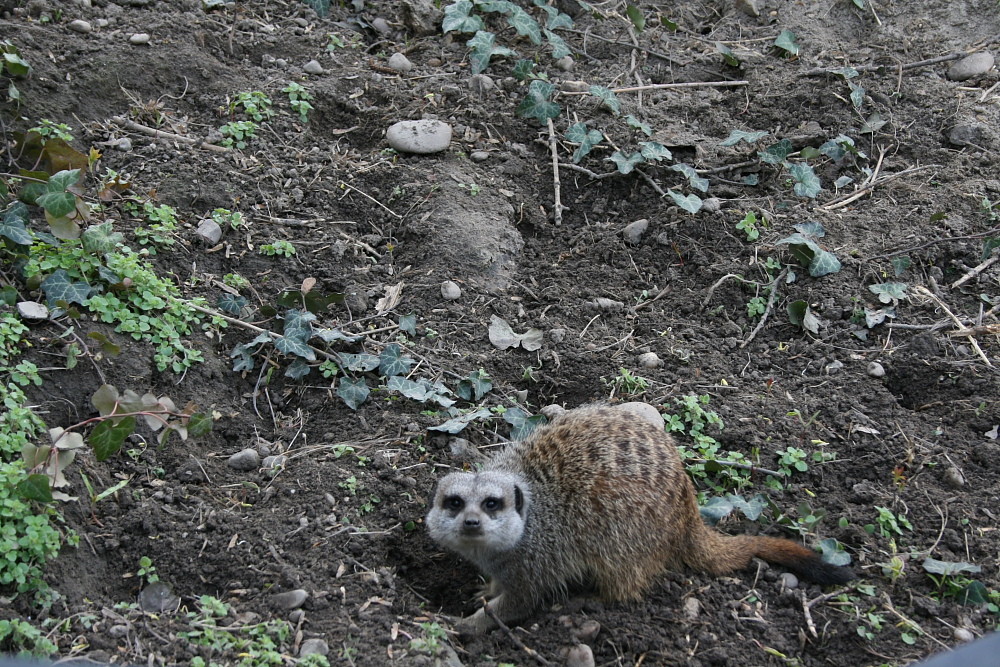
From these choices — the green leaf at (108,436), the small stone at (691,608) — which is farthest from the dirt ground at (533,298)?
the green leaf at (108,436)

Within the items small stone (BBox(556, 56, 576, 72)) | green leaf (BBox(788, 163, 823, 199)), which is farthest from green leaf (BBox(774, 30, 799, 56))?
small stone (BBox(556, 56, 576, 72))

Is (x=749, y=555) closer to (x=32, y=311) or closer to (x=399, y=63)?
(x=32, y=311)

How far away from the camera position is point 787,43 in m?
5.09

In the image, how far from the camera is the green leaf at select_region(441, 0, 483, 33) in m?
5.09

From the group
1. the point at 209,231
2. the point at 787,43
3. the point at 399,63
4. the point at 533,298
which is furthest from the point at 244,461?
the point at 787,43

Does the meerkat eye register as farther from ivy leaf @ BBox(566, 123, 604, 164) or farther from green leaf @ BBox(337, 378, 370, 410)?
ivy leaf @ BBox(566, 123, 604, 164)

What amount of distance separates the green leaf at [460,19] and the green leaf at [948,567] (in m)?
3.85

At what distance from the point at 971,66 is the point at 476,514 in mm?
4114

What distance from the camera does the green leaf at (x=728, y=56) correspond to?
507cm

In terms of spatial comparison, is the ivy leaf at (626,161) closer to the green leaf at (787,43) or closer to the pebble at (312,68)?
the green leaf at (787,43)

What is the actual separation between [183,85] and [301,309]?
5.36 feet

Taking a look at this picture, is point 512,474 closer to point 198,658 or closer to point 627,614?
point 627,614

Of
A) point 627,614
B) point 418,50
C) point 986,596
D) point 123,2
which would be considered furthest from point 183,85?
point 986,596

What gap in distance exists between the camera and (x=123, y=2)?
4645mm
